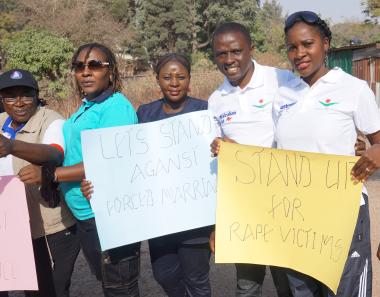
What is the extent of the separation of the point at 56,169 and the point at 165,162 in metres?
0.63

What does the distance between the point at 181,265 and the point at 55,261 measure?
2.67 ft

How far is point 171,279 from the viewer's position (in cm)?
280

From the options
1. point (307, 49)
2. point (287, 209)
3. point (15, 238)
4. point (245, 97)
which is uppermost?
point (307, 49)

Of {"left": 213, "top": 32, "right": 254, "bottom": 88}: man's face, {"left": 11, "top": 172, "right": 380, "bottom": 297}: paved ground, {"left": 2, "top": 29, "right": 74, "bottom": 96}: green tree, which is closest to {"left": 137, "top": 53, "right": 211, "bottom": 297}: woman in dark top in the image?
{"left": 213, "top": 32, "right": 254, "bottom": 88}: man's face

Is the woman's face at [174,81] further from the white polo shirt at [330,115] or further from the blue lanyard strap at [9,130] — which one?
the blue lanyard strap at [9,130]

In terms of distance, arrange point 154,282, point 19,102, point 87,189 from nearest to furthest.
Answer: point 87,189
point 19,102
point 154,282

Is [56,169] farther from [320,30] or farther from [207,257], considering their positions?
[320,30]

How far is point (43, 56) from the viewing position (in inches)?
518

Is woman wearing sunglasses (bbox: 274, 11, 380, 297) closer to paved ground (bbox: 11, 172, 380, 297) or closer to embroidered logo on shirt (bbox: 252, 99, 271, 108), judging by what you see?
embroidered logo on shirt (bbox: 252, 99, 271, 108)

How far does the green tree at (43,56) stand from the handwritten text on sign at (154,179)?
1131cm

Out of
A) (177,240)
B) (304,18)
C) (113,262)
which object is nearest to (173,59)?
(304,18)

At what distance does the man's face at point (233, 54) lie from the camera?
2.45m

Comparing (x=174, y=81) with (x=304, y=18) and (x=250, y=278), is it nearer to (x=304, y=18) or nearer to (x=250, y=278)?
(x=304, y=18)

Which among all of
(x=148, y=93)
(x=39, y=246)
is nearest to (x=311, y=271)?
(x=39, y=246)
